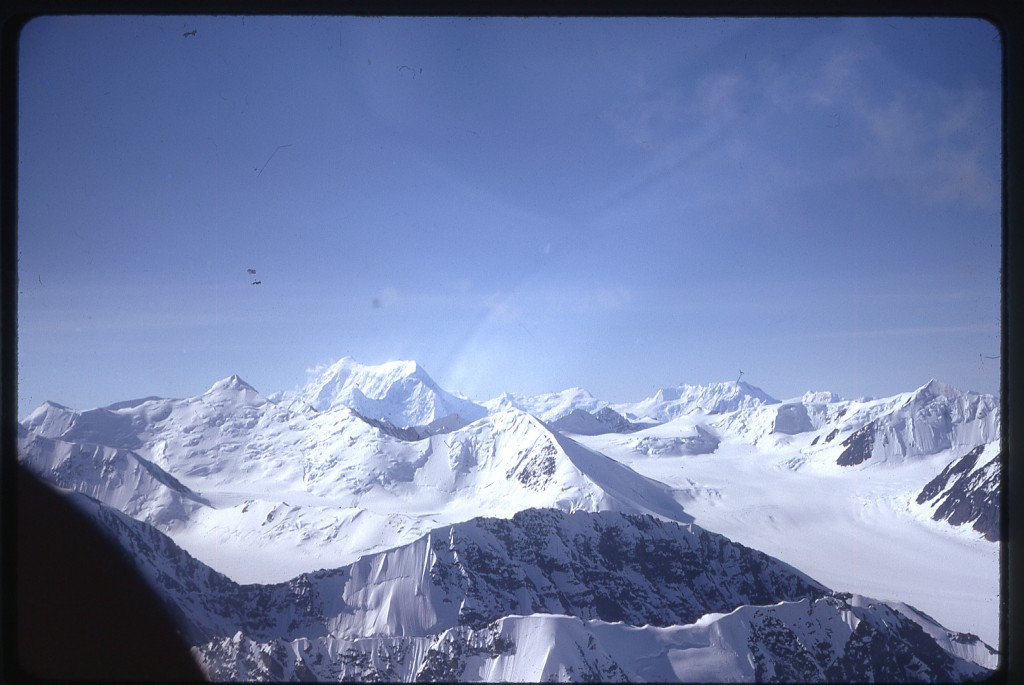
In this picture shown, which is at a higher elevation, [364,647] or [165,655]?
[165,655]

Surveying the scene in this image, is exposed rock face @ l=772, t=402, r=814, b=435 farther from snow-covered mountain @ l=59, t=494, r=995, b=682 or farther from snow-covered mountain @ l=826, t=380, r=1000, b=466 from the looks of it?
snow-covered mountain @ l=59, t=494, r=995, b=682

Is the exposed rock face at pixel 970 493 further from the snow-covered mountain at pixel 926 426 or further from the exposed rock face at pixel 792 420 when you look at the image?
the exposed rock face at pixel 792 420

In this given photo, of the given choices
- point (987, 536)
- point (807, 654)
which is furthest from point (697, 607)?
point (987, 536)

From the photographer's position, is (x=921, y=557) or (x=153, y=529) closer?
(x=153, y=529)

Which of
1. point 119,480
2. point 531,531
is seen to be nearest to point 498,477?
point 531,531

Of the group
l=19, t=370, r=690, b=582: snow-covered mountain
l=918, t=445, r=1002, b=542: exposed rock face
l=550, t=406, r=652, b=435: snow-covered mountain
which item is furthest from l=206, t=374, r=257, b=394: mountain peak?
l=918, t=445, r=1002, b=542: exposed rock face

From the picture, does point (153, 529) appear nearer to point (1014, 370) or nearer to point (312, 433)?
point (312, 433)
